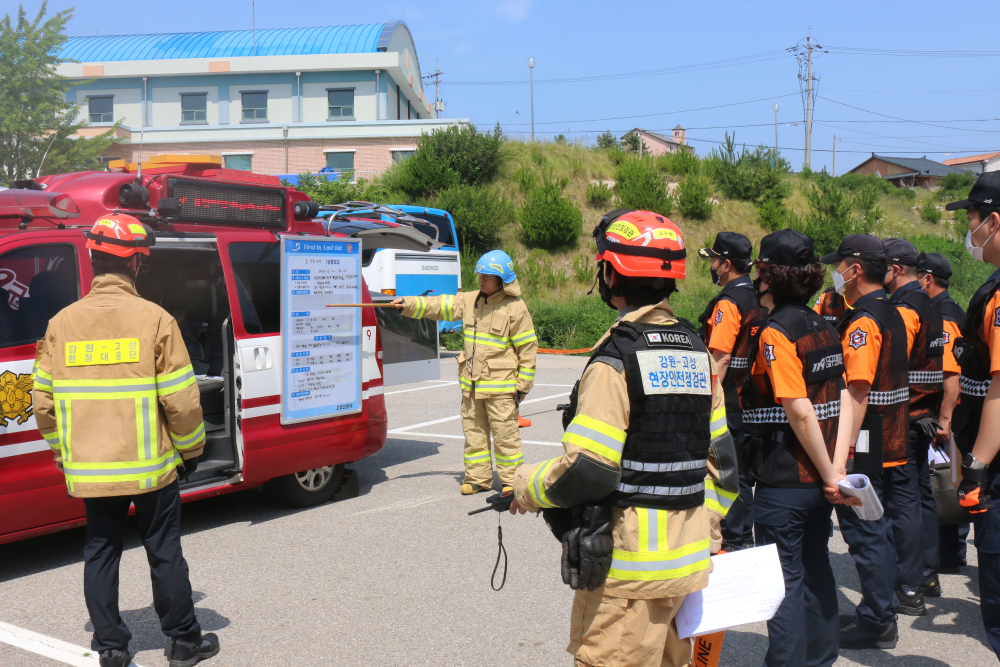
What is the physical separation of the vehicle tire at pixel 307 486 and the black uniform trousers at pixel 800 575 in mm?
3993

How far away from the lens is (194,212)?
570 cm

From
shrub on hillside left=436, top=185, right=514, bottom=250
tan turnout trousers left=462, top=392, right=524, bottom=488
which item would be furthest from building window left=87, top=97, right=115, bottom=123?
tan turnout trousers left=462, top=392, right=524, bottom=488

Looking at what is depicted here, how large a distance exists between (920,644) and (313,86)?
40457 millimetres

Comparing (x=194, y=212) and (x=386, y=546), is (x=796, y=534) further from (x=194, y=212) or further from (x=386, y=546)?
(x=194, y=212)

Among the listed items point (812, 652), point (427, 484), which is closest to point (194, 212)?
point (427, 484)

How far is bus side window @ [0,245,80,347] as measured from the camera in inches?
183

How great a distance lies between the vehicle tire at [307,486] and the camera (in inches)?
248

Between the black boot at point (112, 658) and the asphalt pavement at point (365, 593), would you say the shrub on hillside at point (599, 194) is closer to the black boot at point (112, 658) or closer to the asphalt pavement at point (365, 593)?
the asphalt pavement at point (365, 593)

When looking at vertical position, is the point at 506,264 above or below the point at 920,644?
above

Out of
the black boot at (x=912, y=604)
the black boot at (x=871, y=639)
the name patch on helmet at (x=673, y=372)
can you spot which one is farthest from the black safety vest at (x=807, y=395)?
the black boot at (x=912, y=604)

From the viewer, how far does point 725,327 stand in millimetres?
5016

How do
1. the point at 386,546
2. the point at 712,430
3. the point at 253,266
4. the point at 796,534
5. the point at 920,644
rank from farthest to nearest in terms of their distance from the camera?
the point at 253,266 < the point at 386,546 < the point at 920,644 < the point at 796,534 < the point at 712,430

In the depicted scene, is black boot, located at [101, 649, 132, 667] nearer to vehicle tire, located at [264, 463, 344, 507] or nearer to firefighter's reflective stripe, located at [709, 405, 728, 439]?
vehicle tire, located at [264, 463, 344, 507]

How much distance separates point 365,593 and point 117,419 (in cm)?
184
